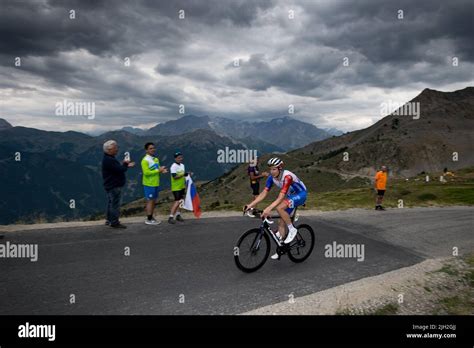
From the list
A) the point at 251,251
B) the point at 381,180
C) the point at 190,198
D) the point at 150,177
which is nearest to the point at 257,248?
the point at 251,251

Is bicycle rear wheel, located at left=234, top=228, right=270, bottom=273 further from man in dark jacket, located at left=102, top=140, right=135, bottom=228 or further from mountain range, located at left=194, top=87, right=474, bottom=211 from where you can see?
mountain range, located at left=194, top=87, right=474, bottom=211

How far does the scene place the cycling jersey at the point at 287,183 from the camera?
843 centimetres

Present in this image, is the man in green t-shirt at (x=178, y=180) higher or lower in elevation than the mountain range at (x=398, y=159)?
lower

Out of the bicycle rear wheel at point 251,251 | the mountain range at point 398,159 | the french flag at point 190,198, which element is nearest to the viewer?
the bicycle rear wheel at point 251,251

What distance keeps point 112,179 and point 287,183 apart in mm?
6566

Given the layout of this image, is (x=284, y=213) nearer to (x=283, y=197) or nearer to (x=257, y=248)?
(x=283, y=197)

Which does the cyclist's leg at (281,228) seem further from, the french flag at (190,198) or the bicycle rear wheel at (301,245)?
the french flag at (190,198)

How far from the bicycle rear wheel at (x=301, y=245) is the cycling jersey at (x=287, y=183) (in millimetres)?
1076

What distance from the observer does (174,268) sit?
25.8 feet

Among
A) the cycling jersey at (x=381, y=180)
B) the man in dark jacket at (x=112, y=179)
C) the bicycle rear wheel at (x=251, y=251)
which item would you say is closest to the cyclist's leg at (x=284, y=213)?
the bicycle rear wheel at (x=251, y=251)

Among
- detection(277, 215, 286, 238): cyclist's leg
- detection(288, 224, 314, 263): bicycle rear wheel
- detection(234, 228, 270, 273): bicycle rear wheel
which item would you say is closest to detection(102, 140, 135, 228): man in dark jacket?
detection(234, 228, 270, 273): bicycle rear wheel

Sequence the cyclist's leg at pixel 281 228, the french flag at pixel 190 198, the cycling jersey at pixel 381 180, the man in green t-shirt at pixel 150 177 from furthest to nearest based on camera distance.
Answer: the cycling jersey at pixel 381 180
the french flag at pixel 190 198
the man in green t-shirt at pixel 150 177
the cyclist's leg at pixel 281 228

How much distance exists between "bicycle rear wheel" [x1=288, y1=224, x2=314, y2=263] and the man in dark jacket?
20.2 feet
